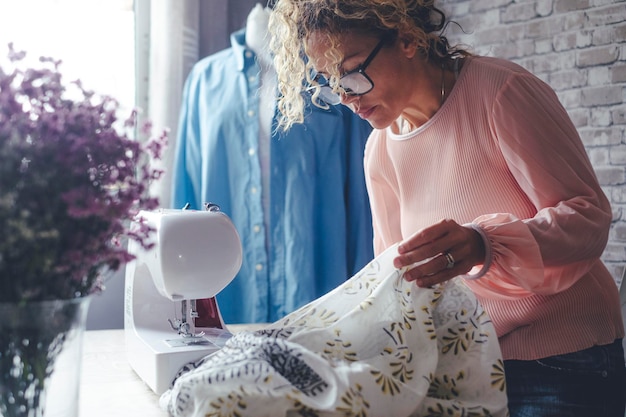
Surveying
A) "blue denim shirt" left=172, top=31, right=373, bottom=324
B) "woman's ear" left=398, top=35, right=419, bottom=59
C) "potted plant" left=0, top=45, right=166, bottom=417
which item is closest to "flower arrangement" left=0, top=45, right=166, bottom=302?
"potted plant" left=0, top=45, right=166, bottom=417

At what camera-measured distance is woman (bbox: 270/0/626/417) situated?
121 cm

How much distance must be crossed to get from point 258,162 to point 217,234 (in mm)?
1349

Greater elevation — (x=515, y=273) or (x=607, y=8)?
(x=607, y=8)

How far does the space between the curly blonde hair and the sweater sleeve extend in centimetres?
24

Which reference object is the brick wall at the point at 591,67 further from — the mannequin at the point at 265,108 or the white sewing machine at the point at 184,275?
the white sewing machine at the point at 184,275

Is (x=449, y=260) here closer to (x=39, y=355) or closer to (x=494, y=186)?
(x=494, y=186)

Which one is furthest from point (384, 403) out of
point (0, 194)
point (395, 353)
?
point (0, 194)

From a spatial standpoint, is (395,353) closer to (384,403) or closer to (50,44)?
(384,403)

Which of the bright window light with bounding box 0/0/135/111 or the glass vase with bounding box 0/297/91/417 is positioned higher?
the bright window light with bounding box 0/0/135/111

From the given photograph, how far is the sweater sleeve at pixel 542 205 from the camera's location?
3.92 ft

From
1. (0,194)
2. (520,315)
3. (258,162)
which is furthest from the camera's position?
(258,162)

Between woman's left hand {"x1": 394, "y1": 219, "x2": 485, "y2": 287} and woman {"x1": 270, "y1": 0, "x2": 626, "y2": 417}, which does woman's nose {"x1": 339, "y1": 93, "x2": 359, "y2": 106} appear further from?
woman's left hand {"x1": 394, "y1": 219, "x2": 485, "y2": 287}

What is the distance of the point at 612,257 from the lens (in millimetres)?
2777

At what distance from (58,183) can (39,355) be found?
0.20 metres
